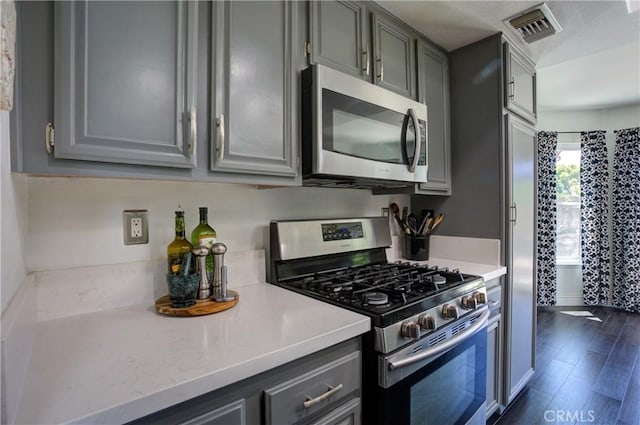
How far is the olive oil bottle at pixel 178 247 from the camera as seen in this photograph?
110cm

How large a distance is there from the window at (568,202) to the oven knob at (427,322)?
402cm

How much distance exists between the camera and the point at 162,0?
92 centimetres

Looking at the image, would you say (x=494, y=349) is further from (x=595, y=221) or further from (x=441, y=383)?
(x=595, y=221)

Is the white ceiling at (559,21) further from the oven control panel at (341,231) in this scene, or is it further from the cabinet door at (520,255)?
the oven control panel at (341,231)

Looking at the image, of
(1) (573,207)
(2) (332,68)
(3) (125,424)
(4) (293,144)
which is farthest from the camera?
(1) (573,207)

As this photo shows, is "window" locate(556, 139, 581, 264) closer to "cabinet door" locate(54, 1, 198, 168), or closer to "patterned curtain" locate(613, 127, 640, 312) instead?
"patterned curtain" locate(613, 127, 640, 312)

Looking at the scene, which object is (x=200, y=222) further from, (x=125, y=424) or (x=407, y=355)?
(x=407, y=355)

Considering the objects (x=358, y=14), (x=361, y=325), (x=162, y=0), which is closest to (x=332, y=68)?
(x=358, y=14)

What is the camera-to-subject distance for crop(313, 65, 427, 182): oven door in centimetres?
123

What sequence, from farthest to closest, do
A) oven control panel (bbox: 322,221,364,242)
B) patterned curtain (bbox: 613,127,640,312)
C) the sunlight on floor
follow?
patterned curtain (bbox: 613,127,640,312) < the sunlight on floor < oven control panel (bbox: 322,221,364,242)

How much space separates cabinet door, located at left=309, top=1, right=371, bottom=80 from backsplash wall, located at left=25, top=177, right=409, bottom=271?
0.64 m

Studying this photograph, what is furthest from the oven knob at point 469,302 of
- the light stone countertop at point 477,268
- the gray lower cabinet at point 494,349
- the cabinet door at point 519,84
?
the cabinet door at point 519,84

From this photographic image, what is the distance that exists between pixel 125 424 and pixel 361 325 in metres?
0.63

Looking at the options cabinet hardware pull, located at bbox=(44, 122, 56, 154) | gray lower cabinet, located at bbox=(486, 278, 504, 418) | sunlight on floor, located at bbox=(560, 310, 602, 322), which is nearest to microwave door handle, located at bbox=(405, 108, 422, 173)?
gray lower cabinet, located at bbox=(486, 278, 504, 418)
